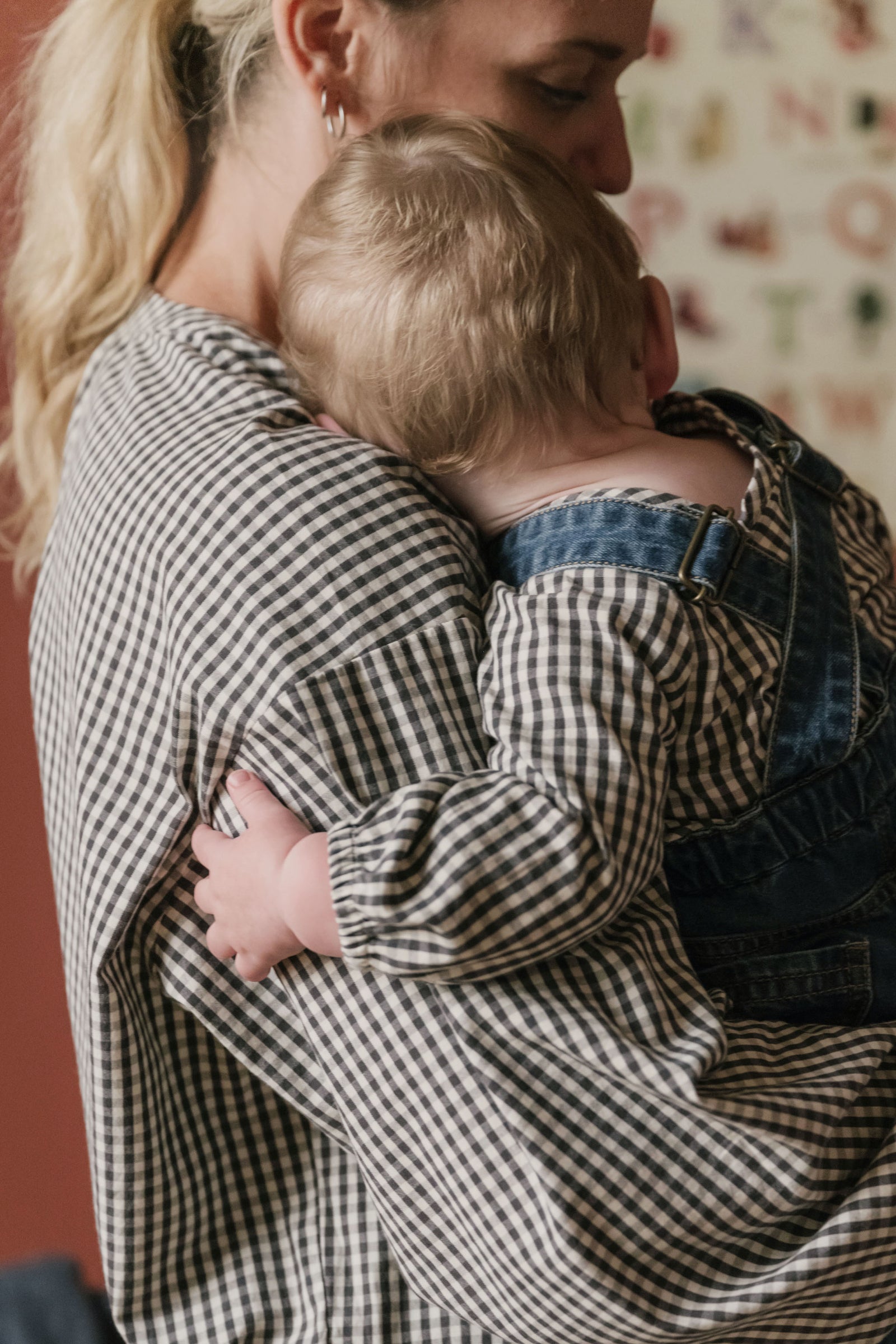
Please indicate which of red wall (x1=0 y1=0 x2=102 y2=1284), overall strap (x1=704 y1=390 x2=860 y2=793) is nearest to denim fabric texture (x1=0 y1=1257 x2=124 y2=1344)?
red wall (x1=0 y1=0 x2=102 y2=1284)

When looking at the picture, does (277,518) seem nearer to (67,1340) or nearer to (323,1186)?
(323,1186)

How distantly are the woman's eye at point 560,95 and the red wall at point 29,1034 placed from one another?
812 mm

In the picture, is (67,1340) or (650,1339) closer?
(650,1339)

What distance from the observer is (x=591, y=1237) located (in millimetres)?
664

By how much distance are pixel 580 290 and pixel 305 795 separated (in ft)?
1.32

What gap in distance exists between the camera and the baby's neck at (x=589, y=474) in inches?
32.4

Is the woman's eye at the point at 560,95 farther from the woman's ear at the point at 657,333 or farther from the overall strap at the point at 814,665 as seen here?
the overall strap at the point at 814,665

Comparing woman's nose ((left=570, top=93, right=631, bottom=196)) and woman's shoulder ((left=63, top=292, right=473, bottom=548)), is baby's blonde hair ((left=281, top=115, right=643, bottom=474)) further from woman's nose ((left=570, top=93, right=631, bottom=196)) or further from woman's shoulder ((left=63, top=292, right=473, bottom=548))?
woman's nose ((left=570, top=93, right=631, bottom=196))

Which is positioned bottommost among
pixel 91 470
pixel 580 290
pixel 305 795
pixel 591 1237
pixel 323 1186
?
pixel 323 1186

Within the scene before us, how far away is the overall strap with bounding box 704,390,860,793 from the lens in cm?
79

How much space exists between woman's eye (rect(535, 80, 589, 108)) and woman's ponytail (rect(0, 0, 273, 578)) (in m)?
0.24

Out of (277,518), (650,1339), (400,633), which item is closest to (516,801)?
(400,633)

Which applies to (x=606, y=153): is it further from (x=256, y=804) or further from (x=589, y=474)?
(x=256, y=804)

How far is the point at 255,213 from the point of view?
1.03 meters
